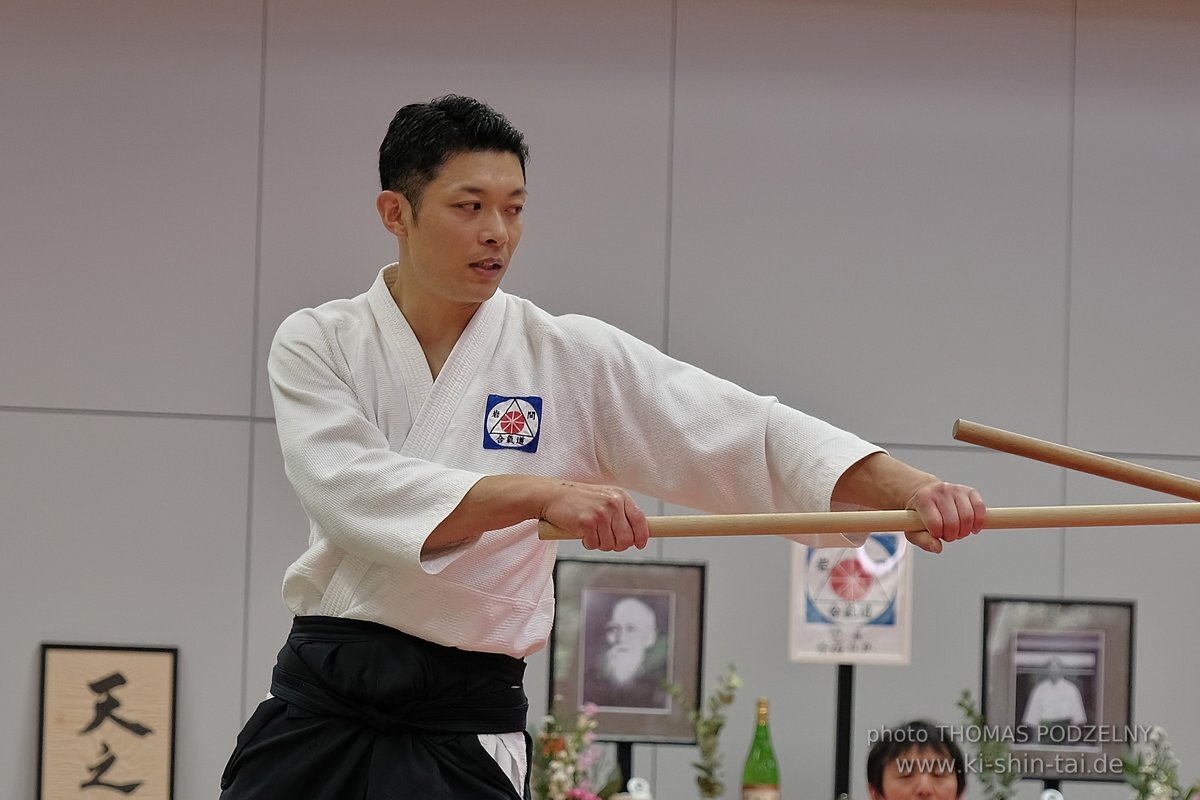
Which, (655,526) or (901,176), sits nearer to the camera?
(655,526)

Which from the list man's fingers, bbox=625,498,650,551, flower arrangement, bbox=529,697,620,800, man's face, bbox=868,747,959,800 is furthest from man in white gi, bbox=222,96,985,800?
man's face, bbox=868,747,959,800

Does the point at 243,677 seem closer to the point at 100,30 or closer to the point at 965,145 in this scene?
the point at 100,30

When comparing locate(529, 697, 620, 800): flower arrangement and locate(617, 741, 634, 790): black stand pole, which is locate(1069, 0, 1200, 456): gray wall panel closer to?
locate(617, 741, 634, 790): black stand pole

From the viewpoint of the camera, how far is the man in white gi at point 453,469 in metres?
2.04

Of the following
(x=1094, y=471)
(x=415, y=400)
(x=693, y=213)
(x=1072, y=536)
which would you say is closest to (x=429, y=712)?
(x=415, y=400)

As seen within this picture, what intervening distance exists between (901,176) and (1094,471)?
8.41ft

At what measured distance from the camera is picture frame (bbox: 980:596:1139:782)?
4.09m

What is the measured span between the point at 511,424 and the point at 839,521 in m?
0.57

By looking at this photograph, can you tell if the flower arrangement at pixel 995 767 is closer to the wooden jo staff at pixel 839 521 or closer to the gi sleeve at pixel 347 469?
the wooden jo staff at pixel 839 521

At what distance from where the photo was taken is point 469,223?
2.15 metres

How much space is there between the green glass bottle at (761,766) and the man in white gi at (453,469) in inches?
73.4

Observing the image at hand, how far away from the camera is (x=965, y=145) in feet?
14.8

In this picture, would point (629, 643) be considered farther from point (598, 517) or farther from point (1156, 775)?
point (598, 517)

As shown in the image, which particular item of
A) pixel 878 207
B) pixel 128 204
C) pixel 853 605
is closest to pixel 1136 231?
pixel 878 207
